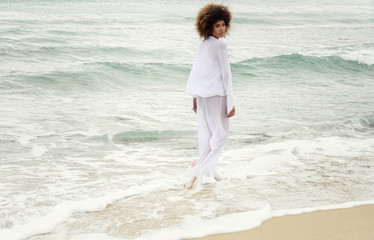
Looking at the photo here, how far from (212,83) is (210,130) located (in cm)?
53

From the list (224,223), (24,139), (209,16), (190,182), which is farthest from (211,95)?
(24,139)

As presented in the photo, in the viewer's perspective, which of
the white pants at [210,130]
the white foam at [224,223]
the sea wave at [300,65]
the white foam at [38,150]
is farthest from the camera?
the sea wave at [300,65]

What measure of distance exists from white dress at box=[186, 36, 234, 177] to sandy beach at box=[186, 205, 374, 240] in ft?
3.76

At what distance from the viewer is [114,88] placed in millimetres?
13148

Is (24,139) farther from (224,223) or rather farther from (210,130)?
(224,223)

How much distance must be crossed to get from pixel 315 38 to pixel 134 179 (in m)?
24.1

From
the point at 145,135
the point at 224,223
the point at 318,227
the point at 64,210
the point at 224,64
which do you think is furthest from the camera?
the point at 145,135

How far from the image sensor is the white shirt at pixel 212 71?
173 inches

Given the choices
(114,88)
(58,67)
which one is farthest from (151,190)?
(58,67)

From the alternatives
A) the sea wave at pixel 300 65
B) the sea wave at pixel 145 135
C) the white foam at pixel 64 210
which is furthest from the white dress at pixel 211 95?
the sea wave at pixel 300 65

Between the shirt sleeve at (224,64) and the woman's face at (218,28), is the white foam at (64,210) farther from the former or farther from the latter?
the woman's face at (218,28)

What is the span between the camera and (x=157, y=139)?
772 cm

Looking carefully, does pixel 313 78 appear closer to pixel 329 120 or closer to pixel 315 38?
pixel 329 120

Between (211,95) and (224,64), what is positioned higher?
(224,64)
